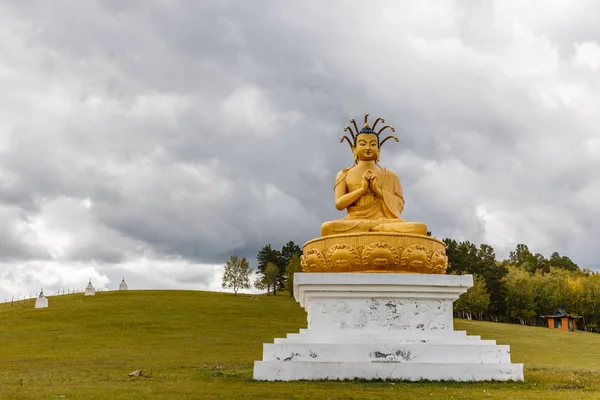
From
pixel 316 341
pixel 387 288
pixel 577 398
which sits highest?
pixel 387 288

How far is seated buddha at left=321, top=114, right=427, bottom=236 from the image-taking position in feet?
39.3

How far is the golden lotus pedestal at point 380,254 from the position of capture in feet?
36.4

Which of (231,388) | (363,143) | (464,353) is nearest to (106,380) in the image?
Answer: (231,388)

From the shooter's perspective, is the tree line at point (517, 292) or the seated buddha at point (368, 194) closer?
the seated buddha at point (368, 194)

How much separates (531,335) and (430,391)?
96.7 ft

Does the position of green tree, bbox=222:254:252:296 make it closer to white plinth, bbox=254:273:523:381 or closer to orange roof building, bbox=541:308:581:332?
orange roof building, bbox=541:308:581:332

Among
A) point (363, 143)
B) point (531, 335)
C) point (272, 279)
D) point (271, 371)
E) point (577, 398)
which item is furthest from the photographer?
point (272, 279)

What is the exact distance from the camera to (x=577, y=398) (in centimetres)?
806

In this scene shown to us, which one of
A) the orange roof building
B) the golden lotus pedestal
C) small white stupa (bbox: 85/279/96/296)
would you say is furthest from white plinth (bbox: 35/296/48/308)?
the orange roof building

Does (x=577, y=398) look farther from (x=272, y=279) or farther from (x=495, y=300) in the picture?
(x=272, y=279)

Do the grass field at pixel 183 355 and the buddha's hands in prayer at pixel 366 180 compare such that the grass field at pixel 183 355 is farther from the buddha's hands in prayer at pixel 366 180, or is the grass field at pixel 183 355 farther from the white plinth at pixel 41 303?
the buddha's hands in prayer at pixel 366 180

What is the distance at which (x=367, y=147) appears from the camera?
43.6 feet

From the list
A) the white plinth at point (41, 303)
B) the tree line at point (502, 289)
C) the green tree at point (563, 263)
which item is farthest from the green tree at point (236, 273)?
the green tree at point (563, 263)

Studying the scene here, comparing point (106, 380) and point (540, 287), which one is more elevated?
point (540, 287)
